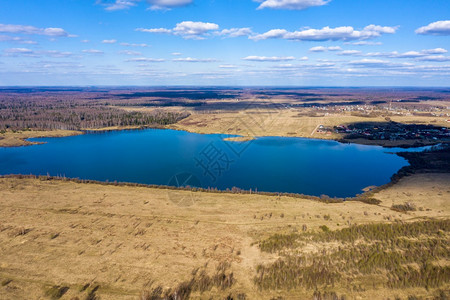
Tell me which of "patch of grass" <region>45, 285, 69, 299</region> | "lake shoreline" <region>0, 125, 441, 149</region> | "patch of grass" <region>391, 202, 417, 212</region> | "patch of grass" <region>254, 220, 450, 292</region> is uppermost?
"lake shoreline" <region>0, 125, 441, 149</region>

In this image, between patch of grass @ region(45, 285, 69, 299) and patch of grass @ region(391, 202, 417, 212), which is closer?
patch of grass @ region(45, 285, 69, 299)

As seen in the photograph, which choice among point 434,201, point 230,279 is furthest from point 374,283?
point 434,201

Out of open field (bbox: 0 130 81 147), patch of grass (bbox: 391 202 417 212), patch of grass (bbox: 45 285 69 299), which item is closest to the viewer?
patch of grass (bbox: 45 285 69 299)

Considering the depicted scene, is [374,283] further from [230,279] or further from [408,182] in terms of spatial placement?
[408,182]

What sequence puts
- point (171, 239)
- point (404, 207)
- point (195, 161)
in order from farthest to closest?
point (195, 161) → point (404, 207) → point (171, 239)

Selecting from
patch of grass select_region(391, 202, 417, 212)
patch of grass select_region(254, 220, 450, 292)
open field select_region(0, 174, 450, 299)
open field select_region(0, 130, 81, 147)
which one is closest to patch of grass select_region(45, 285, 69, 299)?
open field select_region(0, 174, 450, 299)

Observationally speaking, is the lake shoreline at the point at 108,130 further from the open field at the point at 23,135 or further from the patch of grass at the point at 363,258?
the patch of grass at the point at 363,258

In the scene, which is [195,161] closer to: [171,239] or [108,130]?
[171,239]

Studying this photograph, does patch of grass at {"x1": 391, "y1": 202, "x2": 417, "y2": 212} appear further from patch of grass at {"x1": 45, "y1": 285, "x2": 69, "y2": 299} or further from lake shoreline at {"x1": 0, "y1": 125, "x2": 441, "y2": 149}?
lake shoreline at {"x1": 0, "y1": 125, "x2": 441, "y2": 149}

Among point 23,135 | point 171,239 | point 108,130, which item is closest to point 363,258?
point 171,239
